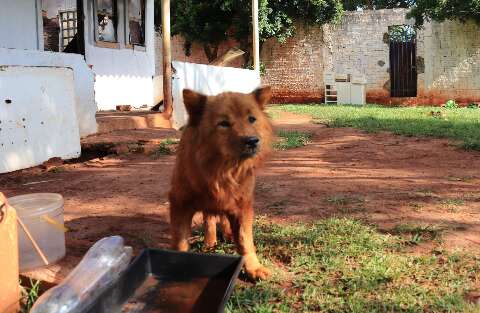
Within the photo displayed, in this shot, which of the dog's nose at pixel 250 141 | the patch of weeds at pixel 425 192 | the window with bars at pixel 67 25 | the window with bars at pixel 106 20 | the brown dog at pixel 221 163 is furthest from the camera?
the window with bars at pixel 67 25

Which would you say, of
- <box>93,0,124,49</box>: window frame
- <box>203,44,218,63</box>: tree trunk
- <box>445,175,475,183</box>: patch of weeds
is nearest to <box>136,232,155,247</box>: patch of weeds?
<box>445,175,475,183</box>: patch of weeds

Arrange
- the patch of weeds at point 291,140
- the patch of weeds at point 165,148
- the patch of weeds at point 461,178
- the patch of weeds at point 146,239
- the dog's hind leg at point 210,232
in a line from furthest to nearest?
the patch of weeds at point 291,140 → the patch of weeds at point 165,148 → the patch of weeds at point 461,178 → the patch of weeds at point 146,239 → the dog's hind leg at point 210,232

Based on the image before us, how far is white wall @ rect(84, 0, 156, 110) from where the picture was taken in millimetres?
12625

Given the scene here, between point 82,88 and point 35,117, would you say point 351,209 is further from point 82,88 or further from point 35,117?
point 82,88

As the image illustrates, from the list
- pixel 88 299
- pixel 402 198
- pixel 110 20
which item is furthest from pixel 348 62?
pixel 88 299

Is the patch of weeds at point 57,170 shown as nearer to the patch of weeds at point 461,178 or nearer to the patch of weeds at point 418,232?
the patch of weeds at point 418,232

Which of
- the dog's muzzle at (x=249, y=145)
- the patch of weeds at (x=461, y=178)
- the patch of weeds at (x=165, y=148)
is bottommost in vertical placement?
the patch of weeds at (x=461, y=178)

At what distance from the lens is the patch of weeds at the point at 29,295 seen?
Answer: 8.34 feet

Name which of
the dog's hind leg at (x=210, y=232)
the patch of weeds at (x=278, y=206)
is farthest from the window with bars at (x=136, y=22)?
the dog's hind leg at (x=210, y=232)

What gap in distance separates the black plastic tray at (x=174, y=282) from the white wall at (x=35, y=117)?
4.38 m

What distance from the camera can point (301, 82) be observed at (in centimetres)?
2227

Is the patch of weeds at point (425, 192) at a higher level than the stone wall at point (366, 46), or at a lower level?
lower

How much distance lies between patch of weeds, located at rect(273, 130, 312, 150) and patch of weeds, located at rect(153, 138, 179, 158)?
Answer: 1.85 meters

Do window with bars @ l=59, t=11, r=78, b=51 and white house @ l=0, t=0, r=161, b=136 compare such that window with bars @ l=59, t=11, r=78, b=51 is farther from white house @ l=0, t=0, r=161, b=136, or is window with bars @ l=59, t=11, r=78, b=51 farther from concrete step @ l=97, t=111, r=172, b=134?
concrete step @ l=97, t=111, r=172, b=134
